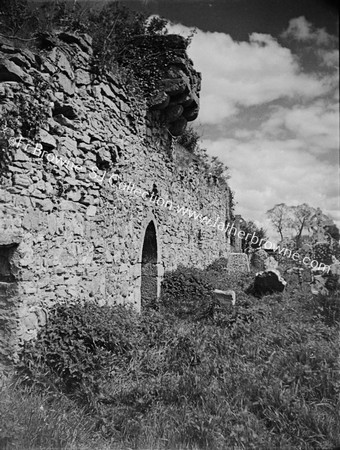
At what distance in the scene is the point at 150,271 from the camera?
28.7ft

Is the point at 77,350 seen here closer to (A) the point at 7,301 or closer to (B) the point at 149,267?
(A) the point at 7,301

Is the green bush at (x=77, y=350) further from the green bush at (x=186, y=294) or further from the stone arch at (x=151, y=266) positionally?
the stone arch at (x=151, y=266)

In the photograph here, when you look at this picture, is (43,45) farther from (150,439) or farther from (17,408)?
(150,439)

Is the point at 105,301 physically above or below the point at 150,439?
above

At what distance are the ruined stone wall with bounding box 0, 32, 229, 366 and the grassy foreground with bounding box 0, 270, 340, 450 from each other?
49 centimetres

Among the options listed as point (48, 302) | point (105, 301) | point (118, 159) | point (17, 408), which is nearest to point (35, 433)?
point (17, 408)

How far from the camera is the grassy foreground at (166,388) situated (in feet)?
11.8

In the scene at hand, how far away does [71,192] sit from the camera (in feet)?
17.3

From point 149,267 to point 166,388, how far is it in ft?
15.0

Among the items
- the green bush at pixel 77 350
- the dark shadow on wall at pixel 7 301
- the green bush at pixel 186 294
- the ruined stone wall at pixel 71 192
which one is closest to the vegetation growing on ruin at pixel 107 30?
the ruined stone wall at pixel 71 192

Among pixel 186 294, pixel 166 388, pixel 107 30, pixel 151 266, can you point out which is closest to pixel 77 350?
pixel 166 388

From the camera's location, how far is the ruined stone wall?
14.3 ft

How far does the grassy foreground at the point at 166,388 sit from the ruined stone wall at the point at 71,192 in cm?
49

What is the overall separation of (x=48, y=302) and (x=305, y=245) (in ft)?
34.6
